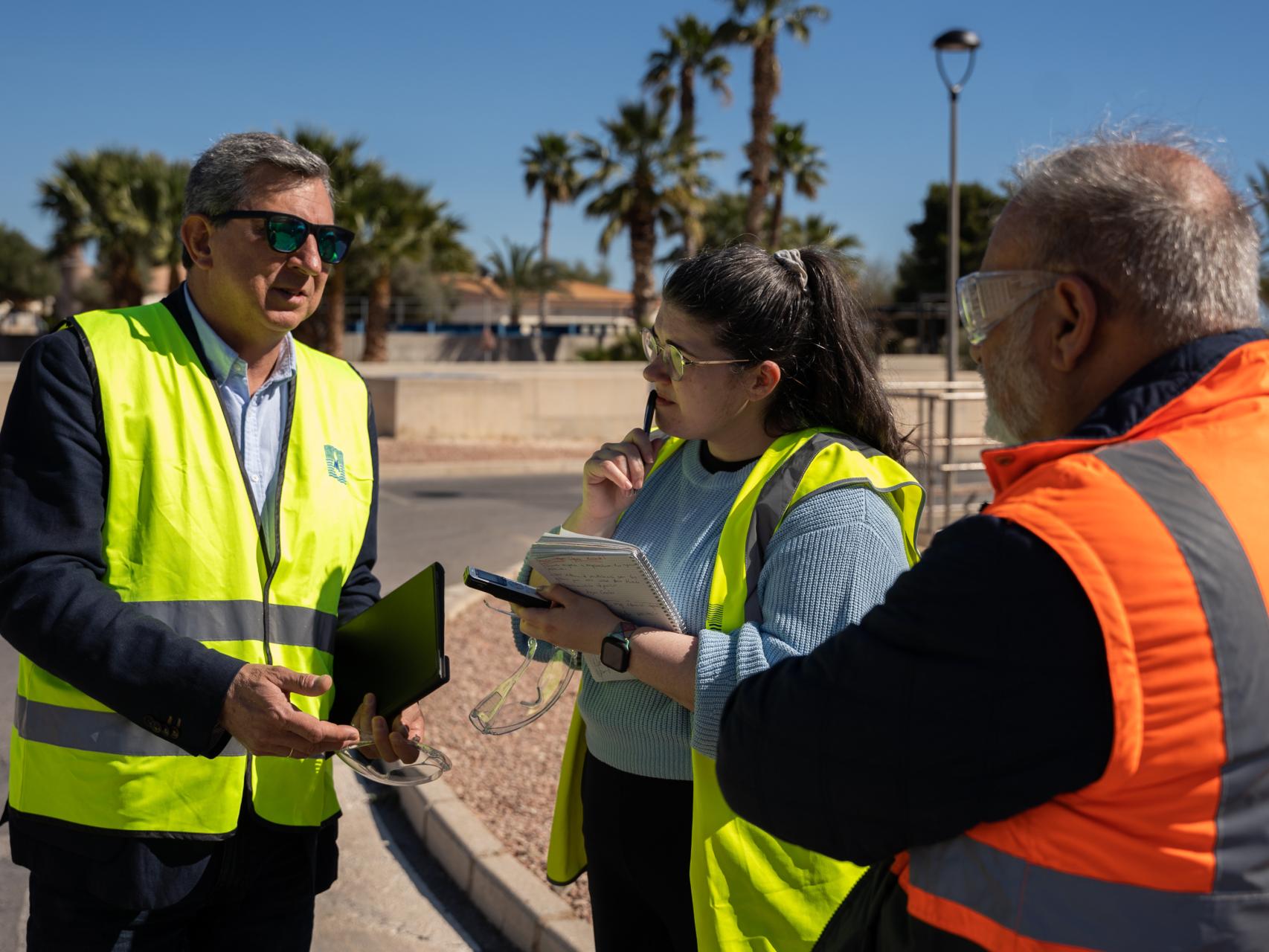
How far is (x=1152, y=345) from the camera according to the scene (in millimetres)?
1424

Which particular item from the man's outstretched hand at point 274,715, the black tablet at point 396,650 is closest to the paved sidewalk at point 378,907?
the black tablet at point 396,650

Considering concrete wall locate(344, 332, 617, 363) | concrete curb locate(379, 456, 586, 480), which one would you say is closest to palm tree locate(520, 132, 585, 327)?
concrete wall locate(344, 332, 617, 363)

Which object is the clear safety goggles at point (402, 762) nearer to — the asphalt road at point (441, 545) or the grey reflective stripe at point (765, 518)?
the grey reflective stripe at point (765, 518)

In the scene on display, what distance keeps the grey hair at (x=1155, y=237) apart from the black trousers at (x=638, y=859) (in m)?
1.30

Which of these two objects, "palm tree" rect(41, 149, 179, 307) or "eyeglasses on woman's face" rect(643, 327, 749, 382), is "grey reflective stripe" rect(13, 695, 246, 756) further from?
"palm tree" rect(41, 149, 179, 307)

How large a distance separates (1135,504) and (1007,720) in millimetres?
265

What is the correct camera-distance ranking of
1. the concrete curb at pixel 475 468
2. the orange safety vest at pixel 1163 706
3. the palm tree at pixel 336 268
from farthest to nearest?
the palm tree at pixel 336 268 < the concrete curb at pixel 475 468 < the orange safety vest at pixel 1163 706

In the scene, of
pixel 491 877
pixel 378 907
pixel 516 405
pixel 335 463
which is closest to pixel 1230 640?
pixel 335 463

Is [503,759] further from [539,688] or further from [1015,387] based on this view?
[1015,387]

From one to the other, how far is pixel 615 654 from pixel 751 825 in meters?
0.38

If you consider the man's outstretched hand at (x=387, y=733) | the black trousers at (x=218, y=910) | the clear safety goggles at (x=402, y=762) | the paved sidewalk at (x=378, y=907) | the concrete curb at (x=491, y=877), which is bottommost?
the paved sidewalk at (x=378, y=907)

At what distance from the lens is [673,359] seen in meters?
2.43

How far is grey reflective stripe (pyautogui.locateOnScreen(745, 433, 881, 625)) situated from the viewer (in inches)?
85.2

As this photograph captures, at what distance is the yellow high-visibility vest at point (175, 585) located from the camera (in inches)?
89.9
